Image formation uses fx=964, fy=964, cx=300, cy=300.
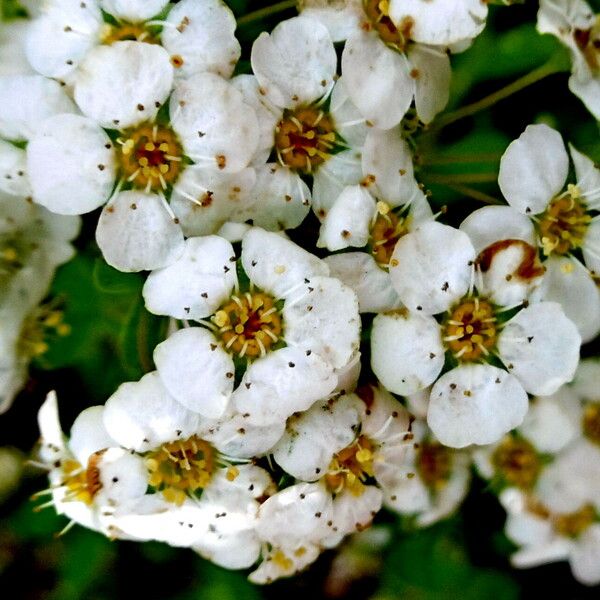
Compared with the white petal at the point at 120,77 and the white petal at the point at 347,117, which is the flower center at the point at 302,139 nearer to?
the white petal at the point at 347,117

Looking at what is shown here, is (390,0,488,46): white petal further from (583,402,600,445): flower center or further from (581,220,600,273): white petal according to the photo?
(583,402,600,445): flower center

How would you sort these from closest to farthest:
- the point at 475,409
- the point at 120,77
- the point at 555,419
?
the point at 120,77 < the point at 475,409 < the point at 555,419

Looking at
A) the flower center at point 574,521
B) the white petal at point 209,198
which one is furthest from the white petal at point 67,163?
the flower center at point 574,521

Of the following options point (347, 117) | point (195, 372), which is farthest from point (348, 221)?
point (195, 372)

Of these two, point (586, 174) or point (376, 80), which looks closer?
point (376, 80)

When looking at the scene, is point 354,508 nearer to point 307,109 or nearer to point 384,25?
point 307,109

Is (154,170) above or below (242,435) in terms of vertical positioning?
above
